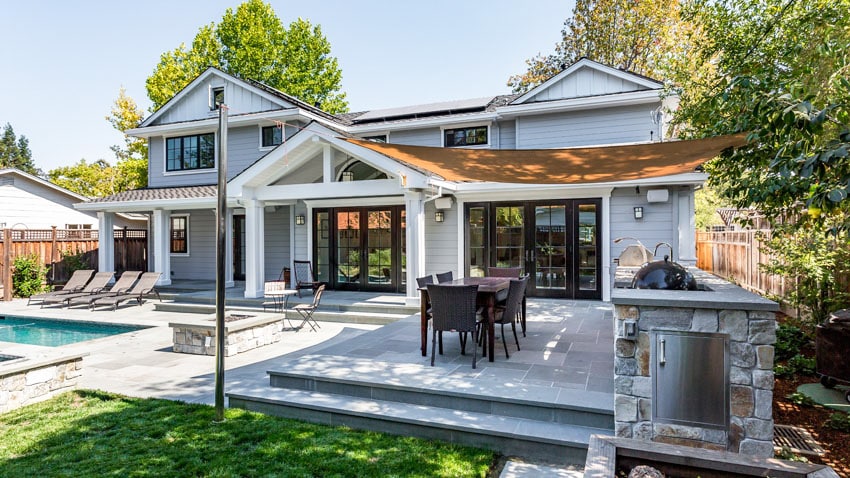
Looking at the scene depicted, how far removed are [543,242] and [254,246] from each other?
259 inches

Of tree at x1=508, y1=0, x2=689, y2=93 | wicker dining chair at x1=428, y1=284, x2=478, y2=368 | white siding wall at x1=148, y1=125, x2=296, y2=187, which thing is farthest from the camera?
tree at x1=508, y1=0, x2=689, y2=93

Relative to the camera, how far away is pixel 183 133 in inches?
579

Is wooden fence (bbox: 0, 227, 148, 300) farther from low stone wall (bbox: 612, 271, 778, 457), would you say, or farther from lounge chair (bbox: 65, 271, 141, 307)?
low stone wall (bbox: 612, 271, 778, 457)

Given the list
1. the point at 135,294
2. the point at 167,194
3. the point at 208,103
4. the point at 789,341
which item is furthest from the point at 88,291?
the point at 789,341

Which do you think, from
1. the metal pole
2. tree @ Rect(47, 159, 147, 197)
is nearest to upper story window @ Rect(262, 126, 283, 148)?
the metal pole

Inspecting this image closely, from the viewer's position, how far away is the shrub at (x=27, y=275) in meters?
13.4

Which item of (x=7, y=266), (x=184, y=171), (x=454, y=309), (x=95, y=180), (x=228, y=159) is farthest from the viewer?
(x=95, y=180)

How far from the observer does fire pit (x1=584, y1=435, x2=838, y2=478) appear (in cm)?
235

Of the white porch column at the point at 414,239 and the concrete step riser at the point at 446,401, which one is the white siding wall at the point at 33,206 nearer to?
the white porch column at the point at 414,239

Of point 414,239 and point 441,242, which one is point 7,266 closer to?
point 414,239

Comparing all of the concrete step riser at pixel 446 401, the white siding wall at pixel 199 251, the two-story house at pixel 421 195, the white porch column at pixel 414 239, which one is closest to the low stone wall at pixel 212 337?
the concrete step riser at pixel 446 401

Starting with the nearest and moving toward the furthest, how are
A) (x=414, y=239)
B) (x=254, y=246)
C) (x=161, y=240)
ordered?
1. (x=414, y=239)
2. (x=254, y=246)
3. (x=161, y=240)

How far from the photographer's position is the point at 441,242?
11.2m

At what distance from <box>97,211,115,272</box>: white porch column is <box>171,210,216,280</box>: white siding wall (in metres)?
1.99
